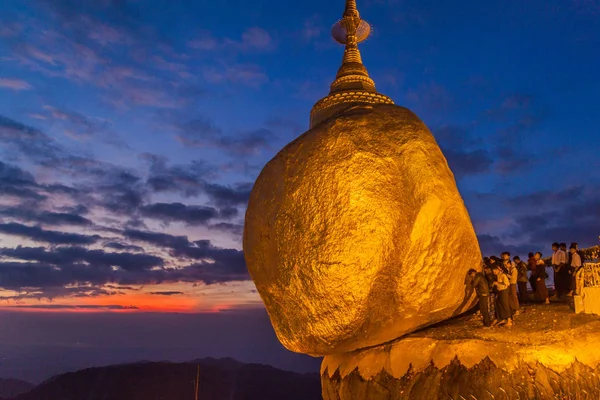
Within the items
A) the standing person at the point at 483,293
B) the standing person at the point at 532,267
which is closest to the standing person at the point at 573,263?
the standing person at the point at 532,267

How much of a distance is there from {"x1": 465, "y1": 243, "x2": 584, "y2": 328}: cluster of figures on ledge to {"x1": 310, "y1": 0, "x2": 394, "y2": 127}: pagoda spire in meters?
4.68

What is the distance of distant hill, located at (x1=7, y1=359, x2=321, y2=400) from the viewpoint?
39.2 m

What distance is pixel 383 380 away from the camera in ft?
31.1

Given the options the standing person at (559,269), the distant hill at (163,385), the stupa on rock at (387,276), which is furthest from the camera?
the distant hill at (163,385)

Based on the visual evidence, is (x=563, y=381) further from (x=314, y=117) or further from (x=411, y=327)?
(x=314, y=117)

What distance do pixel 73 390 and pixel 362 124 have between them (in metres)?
40.5

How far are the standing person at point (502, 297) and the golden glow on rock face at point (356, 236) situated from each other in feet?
2.07

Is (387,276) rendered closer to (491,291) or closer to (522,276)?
(491,291)

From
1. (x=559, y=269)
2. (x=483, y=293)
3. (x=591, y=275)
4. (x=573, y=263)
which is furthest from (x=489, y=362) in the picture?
(x=559, y=269)

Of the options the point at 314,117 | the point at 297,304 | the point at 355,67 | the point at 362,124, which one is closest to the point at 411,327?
the point at 297,304

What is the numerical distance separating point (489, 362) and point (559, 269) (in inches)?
164

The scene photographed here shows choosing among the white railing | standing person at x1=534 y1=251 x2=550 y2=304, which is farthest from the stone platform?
standing person at x1=534 y1=251 x2=550 y2=304

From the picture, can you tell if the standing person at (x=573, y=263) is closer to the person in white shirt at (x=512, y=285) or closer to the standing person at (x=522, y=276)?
the standing person at (x=522, y=276)

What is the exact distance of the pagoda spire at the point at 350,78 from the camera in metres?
12.5
